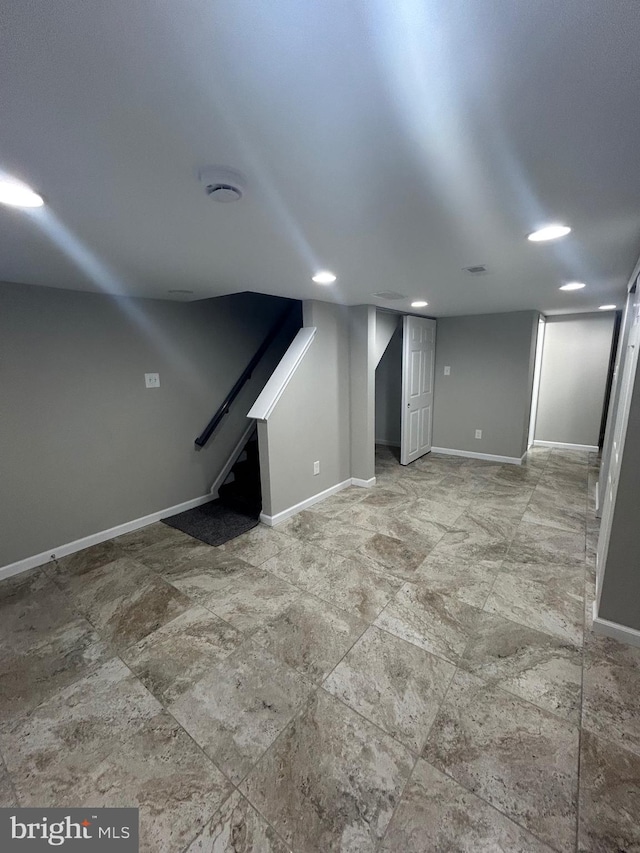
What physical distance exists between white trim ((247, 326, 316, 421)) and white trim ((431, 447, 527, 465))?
3.06 meters

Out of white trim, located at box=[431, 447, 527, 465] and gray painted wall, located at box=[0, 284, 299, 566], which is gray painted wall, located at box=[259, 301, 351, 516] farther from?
white trim, located at box=[431, 447, 527, 465]

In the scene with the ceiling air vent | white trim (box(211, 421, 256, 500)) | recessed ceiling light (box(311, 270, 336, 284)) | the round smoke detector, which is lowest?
white trim (box(211, 421, 256, 500))

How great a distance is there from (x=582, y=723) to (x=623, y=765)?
6.0 inches

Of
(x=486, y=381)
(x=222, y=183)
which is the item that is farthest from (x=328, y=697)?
(x=486, y=381)

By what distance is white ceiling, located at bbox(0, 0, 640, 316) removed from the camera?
1.90 feet

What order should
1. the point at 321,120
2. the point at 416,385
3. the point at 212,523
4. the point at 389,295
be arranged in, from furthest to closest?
the point at 416,385 → the point at 212,523 → the point at 389,295 → the point at 321,120

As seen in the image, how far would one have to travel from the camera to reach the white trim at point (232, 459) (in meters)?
3.79

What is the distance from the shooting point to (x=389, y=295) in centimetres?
301

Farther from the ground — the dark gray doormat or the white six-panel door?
the white six-panel door

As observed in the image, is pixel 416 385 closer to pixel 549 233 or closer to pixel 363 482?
pixel 363 482

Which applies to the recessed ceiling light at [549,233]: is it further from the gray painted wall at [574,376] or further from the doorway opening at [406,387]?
the gray painted wall at [574,376]

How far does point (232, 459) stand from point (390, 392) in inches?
118

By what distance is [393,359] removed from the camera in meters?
5.67

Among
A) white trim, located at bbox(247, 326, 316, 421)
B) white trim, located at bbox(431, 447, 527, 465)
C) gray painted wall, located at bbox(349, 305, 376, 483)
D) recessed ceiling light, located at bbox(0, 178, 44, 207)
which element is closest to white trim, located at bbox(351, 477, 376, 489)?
gray painted wall, located at bbox(349, 305, 376, 483)
